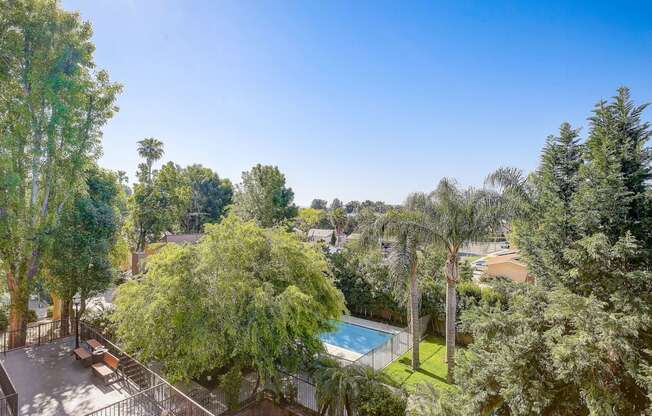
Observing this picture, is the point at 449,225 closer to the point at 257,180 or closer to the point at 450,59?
the point at 450,59

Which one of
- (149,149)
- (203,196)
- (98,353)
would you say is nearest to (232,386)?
(98,353)

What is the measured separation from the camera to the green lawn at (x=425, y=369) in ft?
39.6

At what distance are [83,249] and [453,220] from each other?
53.2 ft

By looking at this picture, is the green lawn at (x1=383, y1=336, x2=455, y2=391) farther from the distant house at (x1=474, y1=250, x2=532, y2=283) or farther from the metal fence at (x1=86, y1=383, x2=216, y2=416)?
the distant house at (x1=474, y1=250, x2=532, y2=283)

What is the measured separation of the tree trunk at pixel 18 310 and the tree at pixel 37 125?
32mm

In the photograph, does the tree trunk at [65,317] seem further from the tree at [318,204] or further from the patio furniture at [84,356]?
the tree at [318,204]

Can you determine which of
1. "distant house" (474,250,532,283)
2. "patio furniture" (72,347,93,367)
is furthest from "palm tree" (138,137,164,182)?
"distant house" (474,250,532,283)

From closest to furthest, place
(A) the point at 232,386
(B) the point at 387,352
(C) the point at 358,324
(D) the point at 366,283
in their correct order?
(A) the point at 232,386
(B) the point at 387,352
(C) the point at 358,324
(D) the point at 366,283

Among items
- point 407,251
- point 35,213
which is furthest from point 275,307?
point 35,213

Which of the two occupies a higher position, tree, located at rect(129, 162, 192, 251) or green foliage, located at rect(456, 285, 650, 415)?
tree, located at rect(129, 162, 192, 251)

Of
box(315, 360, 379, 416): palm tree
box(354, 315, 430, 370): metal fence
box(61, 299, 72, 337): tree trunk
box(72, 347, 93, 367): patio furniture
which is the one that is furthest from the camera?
box(61, 299, 72, 337): tree trunk

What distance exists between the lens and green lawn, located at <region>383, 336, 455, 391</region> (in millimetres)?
12056

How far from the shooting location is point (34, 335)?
14430 millimetres

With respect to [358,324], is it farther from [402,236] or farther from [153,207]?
[153,207]
